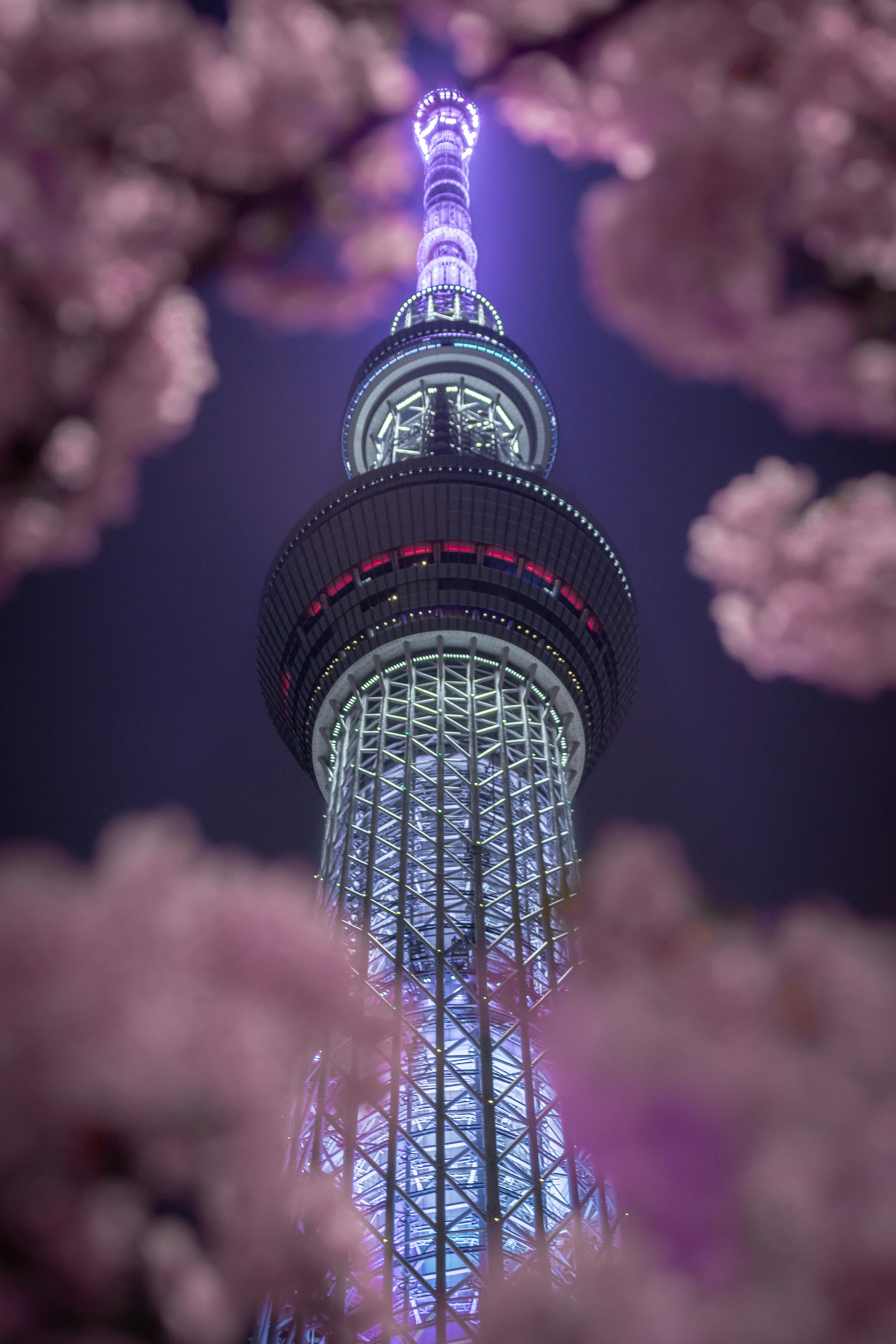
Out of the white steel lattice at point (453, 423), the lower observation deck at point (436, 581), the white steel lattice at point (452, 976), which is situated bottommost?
the white steel lattice at point (452, 976)

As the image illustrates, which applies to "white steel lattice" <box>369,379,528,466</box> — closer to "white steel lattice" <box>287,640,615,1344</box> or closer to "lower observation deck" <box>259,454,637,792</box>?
"lower observation deck" <box>259,454,637,792</box>

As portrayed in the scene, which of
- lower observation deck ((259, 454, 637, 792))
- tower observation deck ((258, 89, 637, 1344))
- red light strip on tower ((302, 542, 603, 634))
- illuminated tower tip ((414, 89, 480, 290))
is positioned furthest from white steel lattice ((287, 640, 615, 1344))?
illuminated tower tip ((414, 89, 480, 290))

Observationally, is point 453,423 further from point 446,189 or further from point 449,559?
point 446,189

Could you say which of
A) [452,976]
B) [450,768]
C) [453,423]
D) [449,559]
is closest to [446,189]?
[453,423]

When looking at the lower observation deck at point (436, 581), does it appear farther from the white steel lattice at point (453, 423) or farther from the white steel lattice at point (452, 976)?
the white steel lattice at point (453, 423)

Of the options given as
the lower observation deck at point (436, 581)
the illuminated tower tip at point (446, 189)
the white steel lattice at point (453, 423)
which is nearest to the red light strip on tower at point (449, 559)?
the lower observation deck at point (436, 581)

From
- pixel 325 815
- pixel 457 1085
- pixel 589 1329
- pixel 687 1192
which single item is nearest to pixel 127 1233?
pixel 589 1329

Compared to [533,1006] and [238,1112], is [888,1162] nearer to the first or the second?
[238,1112]
